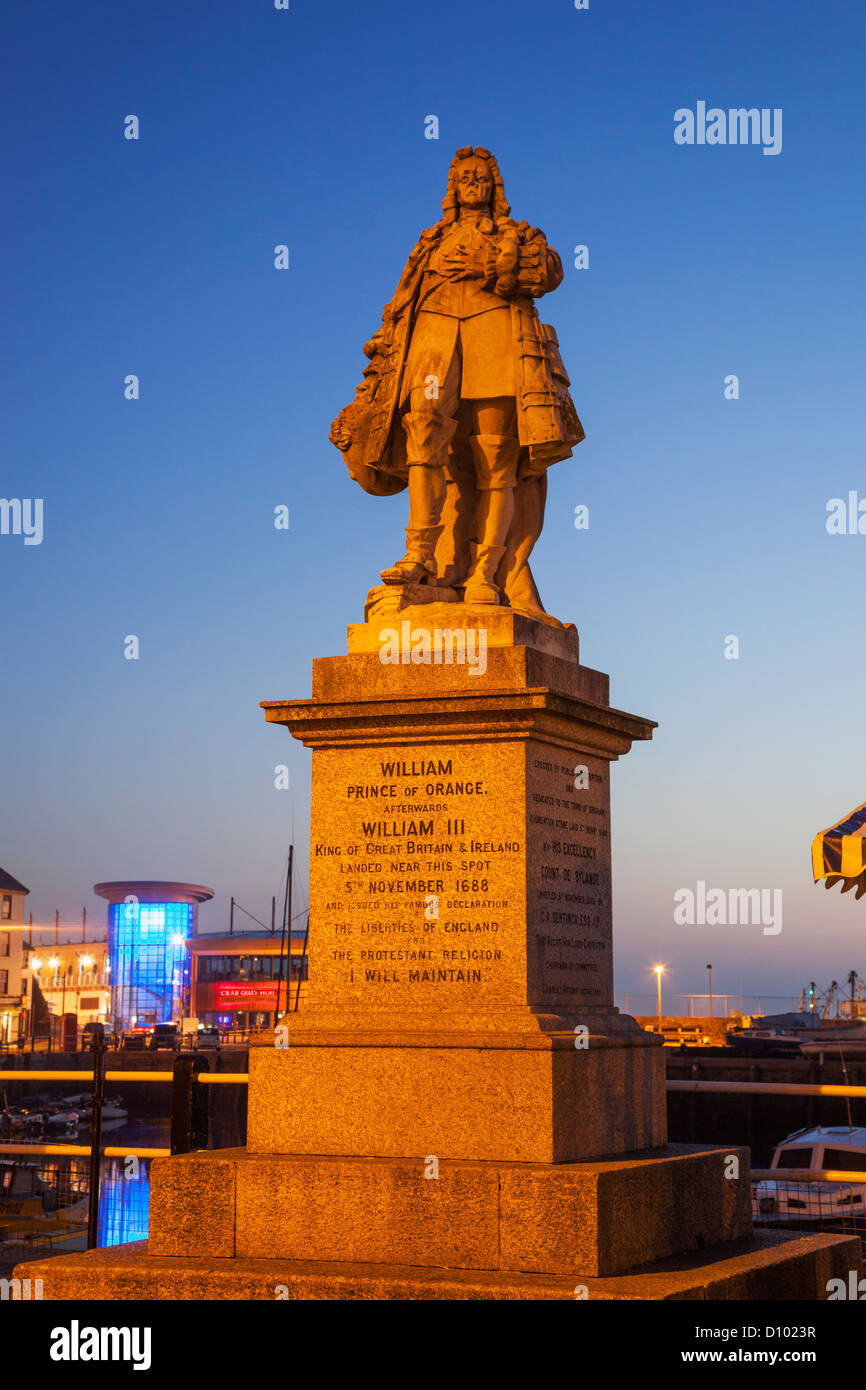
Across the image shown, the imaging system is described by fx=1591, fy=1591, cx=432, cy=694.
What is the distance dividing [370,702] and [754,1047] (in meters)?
55.3

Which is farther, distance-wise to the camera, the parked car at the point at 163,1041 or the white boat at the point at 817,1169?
the parked car at the point at 163,1041

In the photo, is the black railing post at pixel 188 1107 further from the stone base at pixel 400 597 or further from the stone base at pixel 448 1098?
the stone base at pixel 400 597

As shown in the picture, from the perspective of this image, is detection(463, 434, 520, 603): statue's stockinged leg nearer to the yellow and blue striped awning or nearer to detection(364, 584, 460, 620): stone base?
detection(364, 584, 460, 620): stone base

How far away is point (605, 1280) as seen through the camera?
6.89m

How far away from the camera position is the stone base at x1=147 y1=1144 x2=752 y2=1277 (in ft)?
23.0

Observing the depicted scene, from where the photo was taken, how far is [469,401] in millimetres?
9555

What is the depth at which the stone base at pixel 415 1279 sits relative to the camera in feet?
22.2

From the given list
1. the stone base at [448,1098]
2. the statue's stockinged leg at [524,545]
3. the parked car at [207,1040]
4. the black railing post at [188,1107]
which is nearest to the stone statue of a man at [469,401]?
the statue's stockinged leg at [524,545]

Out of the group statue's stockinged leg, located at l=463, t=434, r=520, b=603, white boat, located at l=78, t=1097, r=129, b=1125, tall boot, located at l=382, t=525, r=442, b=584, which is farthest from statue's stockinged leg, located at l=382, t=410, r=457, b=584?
white boat, located at l=78, t=1097, r=129, b=1125

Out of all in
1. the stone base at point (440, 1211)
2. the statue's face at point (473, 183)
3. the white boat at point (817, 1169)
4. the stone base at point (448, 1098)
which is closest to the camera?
the stone base at point (440, 1211)

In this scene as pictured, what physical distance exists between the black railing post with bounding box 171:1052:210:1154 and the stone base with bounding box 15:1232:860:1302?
0.76 m

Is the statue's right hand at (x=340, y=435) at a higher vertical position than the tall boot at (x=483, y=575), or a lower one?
higher
